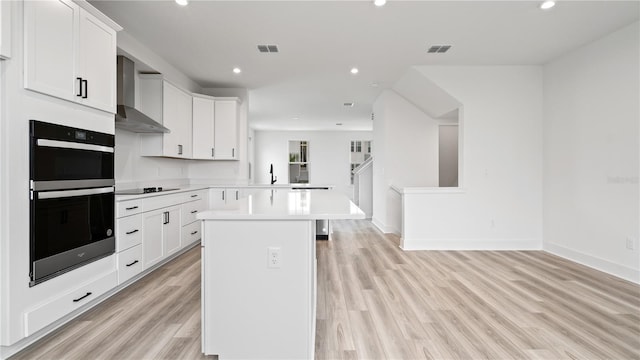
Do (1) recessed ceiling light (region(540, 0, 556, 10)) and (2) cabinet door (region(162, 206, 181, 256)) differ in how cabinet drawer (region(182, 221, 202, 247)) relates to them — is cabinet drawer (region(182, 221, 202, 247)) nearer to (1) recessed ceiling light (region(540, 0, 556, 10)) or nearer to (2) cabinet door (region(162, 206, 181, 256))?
(2) cabinet door (region(162, 206, 181, 256))

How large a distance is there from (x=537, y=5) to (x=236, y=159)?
14.2 ft

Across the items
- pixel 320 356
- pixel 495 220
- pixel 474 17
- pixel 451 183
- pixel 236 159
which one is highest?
pixel 474 17

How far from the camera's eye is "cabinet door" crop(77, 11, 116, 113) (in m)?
2.18

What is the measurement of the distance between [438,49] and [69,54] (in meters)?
3.61

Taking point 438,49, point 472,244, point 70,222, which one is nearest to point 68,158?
point 70,222

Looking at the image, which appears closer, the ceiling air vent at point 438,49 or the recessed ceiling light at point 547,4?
the recessed ceiling light at point 547,4

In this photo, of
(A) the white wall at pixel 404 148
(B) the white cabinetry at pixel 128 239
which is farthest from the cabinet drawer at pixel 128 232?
(A) the white wall at pixel 404 148

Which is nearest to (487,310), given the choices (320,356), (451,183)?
(320,356)

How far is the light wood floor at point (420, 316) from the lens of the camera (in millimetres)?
1807

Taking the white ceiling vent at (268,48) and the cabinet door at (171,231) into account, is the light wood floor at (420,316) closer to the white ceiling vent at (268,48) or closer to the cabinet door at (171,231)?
the cabinet door at (171,231)

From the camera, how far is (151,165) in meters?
4.04

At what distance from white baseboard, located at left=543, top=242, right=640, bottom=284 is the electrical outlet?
12.0 ft

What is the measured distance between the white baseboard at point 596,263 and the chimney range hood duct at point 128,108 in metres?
→ 5.23

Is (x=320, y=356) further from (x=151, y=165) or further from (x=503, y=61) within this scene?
(x=503, y=61)
